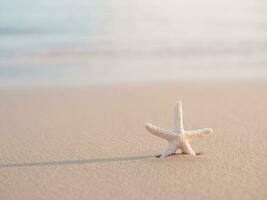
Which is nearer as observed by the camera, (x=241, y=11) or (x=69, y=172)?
(x=69, y=172)

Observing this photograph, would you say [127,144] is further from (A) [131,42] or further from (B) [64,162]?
(A) [131,42]

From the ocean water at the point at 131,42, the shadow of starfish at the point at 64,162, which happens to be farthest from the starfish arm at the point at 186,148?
the ocean water at the point at 131,42

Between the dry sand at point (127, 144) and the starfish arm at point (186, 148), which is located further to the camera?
the starfish arm at point (186, 148)

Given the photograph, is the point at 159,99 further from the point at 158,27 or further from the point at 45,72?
the point at 158,27

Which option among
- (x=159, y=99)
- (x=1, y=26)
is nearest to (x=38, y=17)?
(x=1, y=26)

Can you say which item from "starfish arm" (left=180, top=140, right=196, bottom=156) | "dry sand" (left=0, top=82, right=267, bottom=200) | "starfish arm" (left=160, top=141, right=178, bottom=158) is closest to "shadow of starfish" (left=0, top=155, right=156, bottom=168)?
"dry sand" (left=0, top=82, right=267, bottom=200)

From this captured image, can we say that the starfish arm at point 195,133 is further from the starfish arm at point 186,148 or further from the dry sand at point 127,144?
the dry sand at point 127,144
